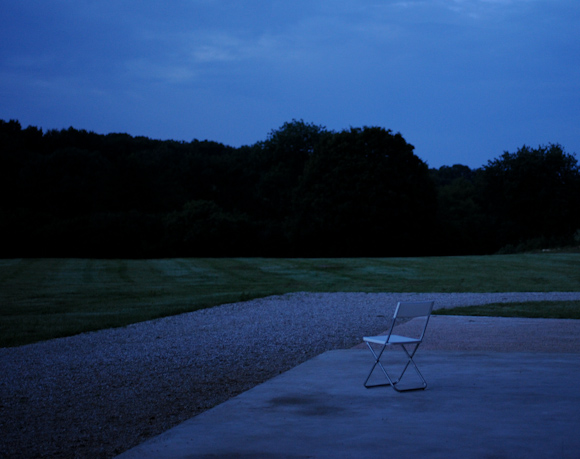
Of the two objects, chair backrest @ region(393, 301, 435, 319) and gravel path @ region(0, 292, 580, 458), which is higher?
chair backrest @ region(393, 301, 435, 319)

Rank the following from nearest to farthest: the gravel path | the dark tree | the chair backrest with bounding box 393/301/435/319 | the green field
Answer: the gravel path
the chair backrest with bounding box 393/301/435/319
the green field
the dark tree

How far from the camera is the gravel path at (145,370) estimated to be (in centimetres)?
529

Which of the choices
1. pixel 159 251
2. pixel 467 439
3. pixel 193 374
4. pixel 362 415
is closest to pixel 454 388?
pixel 362 415

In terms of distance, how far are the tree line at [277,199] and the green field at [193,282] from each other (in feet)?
38.5

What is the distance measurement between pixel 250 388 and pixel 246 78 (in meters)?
60.3

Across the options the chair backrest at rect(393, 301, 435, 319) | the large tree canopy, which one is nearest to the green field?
the chair backrest at rect(393, 301, 435, 319)

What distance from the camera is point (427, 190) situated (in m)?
44.4

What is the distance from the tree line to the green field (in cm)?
1174

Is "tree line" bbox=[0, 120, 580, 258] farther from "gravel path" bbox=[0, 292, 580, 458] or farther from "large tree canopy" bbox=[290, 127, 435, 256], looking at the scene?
"gravel path" bbox=[0, 292, 580, 458]

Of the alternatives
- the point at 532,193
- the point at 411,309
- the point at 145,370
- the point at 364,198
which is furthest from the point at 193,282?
the point at 532,193

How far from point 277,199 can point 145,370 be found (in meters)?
49.6

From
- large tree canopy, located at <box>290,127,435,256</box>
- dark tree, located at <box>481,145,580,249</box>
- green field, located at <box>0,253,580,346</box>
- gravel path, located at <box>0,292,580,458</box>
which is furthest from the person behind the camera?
dark tree, located at <box>481,145,580,249</box>

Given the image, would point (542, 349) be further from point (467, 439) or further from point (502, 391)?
point (467, 439)

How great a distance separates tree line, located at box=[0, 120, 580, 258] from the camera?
42906 millimetres
